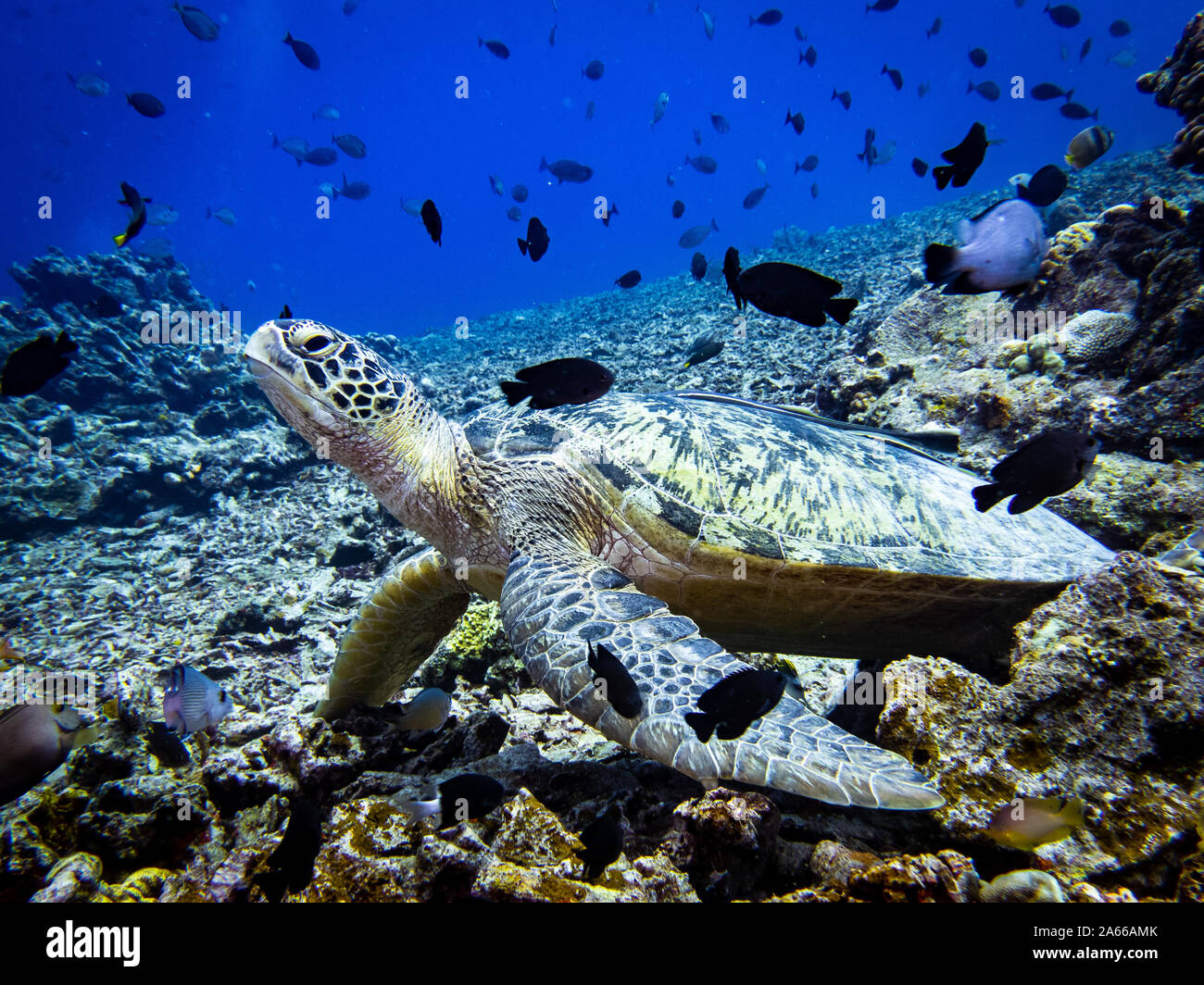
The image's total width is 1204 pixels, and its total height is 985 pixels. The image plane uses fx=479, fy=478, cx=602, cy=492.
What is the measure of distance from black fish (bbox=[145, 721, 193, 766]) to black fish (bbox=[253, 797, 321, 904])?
1.27 metres

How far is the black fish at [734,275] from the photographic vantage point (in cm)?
212

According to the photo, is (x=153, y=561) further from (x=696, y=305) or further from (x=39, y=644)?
(x=696, y=305)

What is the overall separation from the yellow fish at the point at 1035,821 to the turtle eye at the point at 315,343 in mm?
3301

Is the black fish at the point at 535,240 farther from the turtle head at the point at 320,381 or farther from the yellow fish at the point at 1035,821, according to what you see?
the yellow fish at the point at 1035,821

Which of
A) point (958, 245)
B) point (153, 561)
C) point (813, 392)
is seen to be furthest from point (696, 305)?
point (153, 561)

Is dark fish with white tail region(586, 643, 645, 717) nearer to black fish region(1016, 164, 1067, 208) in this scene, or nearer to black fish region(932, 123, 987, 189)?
black fish region(932, 123, 987, 189)

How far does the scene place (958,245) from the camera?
211cm

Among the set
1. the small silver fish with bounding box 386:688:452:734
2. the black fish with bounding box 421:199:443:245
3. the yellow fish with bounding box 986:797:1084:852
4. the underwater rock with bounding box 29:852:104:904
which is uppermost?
the black fish with bounding box 421:199:443:245

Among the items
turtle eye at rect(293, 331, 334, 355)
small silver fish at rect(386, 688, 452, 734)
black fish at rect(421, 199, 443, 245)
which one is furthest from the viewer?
black fish at rect(421, 199, 443, 245)

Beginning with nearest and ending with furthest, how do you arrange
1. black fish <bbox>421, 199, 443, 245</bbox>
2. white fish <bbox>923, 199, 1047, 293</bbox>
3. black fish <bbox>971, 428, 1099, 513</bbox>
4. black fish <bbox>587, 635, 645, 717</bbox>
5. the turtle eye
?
1. black fish <bbox>587, 635, 645, 717</bbox>
2. black fish <bbox>971, 428, 1099, 513</bbox>
3. white fish <bbox>923, 199, 1047, 293</bbox>
4. the turtle eye
5. black fish <bbox>421, 199, 443, 245</bbox>

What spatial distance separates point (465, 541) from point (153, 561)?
17.0ft

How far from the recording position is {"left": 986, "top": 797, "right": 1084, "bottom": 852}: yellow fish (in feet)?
4.15

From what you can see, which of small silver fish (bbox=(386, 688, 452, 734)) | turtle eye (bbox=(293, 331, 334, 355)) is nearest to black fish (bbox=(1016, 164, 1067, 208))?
turtle eye (bbox=(293, 331, 334, 355))

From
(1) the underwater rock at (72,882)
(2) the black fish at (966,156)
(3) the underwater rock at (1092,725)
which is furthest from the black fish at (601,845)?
(2) the black fish at (966,156)
